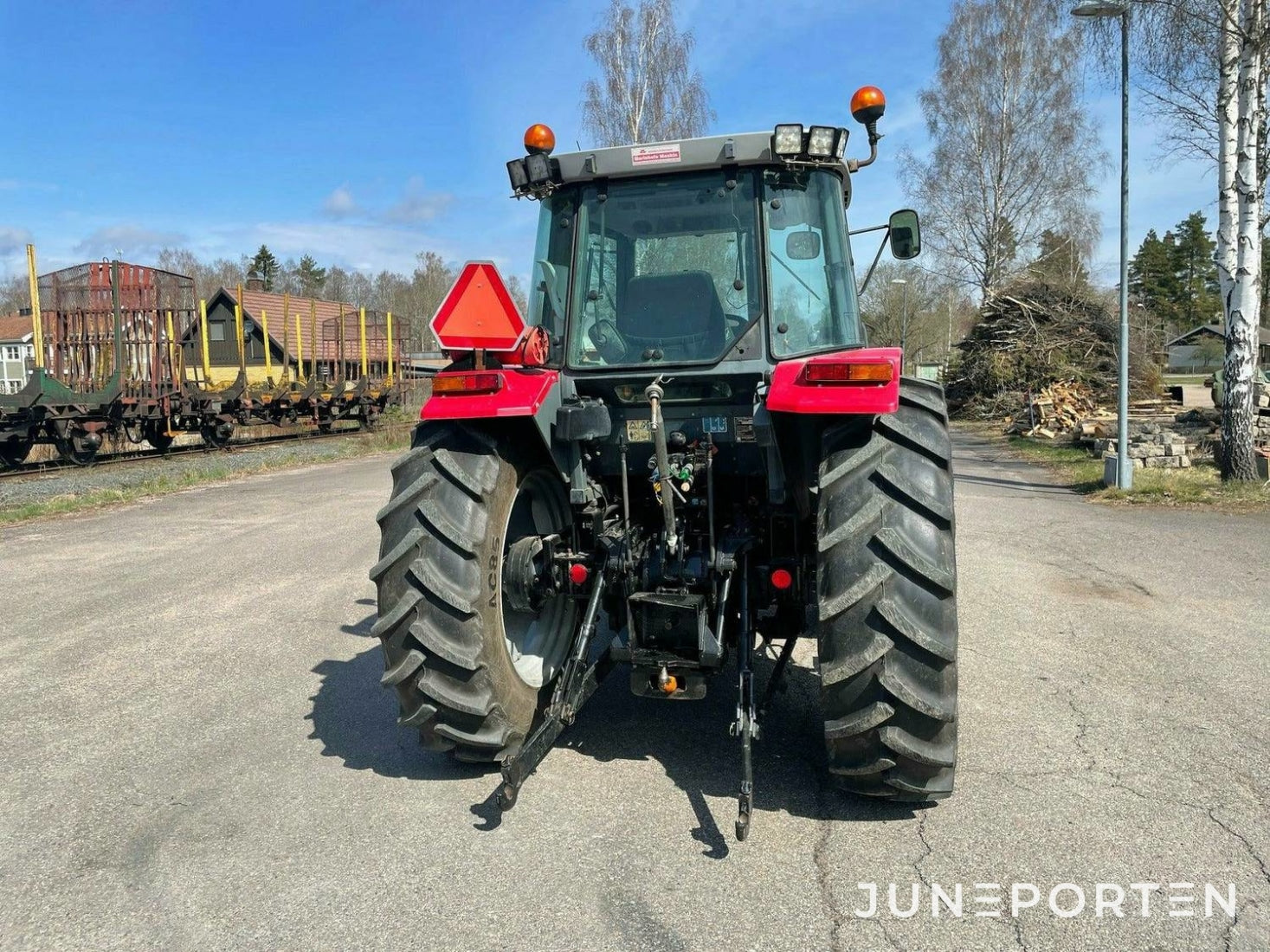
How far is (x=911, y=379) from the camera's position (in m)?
3.49

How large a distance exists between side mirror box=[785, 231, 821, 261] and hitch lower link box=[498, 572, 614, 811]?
4.92 ft

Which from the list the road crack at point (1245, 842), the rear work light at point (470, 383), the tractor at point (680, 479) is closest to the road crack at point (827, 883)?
the tractor at point (680, 479)

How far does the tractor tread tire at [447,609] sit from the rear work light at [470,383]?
8.9 inches

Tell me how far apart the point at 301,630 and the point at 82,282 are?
12856 mm

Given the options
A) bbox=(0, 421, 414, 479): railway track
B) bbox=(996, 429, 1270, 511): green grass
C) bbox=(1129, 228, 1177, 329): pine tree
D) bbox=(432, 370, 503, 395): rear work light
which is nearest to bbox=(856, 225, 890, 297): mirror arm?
bbox=(432, 370, 503, 395): rear work light

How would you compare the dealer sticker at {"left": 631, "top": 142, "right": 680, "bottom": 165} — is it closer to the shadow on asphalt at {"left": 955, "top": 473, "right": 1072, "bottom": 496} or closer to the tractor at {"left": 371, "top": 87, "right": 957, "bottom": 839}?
the tractor at {"left": 371, "top": 87, "right": 957, "bottom": 839}

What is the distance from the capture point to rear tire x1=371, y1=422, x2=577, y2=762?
10.8 ft

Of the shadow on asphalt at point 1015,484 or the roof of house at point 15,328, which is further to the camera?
the roof of house at point 15,328

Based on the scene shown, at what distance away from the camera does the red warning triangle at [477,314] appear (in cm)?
356

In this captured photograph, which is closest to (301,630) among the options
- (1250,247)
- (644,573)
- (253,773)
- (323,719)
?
(323,719)

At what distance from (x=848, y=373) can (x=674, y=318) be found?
99 centimetres

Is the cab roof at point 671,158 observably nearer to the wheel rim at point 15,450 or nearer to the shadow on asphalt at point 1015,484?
the shadow on asphalt at point 1015,484

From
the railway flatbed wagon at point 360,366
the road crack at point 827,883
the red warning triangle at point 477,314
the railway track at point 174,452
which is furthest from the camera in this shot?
the railway flatbed wagon at point 360,366

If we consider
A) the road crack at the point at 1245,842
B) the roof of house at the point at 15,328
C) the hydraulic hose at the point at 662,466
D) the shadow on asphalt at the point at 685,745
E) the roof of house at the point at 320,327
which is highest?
the roof of house at the point at 15,328
